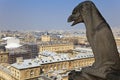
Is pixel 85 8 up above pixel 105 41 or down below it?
above

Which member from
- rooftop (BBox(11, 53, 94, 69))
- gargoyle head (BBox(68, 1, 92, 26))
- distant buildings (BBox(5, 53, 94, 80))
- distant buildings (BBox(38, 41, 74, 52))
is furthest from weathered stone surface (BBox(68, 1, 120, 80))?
distant buildings (BBox(38, 41, 74, 52))

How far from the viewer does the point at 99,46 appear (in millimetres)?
4344

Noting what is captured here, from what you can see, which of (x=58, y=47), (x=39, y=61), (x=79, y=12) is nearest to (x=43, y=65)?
(x=39, y=61)

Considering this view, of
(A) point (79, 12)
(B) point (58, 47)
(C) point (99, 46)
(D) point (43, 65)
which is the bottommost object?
(D) point (43, 65)

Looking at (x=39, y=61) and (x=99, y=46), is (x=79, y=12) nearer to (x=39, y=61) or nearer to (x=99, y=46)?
(x=99, y=46)

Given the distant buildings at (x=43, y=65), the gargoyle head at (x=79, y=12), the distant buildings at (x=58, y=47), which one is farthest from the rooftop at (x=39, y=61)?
the gargoyle head at (x=79, y=12)

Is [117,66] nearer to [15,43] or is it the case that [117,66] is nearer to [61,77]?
[61,77]

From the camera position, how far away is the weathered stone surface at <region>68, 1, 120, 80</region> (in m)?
4.20

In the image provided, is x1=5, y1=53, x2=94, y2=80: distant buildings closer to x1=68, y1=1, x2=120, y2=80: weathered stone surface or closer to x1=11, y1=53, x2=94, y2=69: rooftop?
x1=11, y1=53, x2=94, y2=69: rooftop

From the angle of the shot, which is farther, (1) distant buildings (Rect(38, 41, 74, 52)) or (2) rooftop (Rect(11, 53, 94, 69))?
(1) distant buildings (Rect(38, 41, 74, 52))

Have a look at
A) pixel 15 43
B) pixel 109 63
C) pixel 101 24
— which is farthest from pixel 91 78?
pixel 15 43

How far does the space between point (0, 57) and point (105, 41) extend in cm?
6084

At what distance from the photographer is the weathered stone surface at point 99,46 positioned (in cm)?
420

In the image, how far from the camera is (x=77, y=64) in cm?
5622
